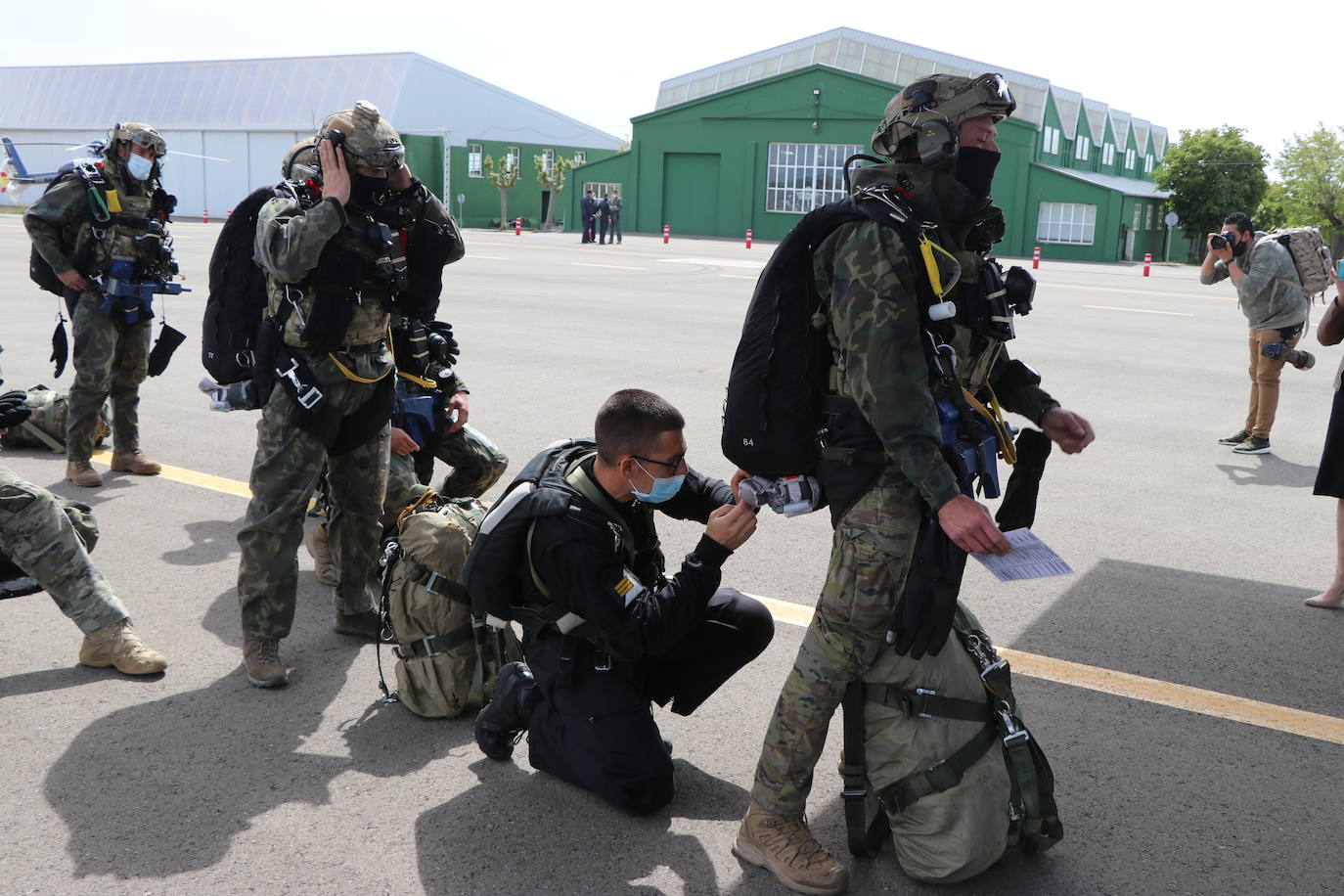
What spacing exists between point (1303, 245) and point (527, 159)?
186 ft

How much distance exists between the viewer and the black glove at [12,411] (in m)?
4.02

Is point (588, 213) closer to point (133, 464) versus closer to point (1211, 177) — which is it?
point (1211, 177)

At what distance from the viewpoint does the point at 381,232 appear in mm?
4223

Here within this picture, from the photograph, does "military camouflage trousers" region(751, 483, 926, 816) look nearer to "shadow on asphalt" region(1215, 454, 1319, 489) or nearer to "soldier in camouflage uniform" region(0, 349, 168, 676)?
"soldier in camouflage uniform" region(0, 349, 168, 676)

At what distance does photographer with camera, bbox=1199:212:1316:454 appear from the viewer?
8.59m

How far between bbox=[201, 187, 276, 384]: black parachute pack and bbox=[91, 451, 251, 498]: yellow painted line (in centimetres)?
259

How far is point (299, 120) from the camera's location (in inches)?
2318

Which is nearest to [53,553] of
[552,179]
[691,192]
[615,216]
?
[615,216]

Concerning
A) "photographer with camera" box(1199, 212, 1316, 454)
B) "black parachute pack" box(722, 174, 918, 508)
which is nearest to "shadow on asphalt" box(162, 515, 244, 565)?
"black parachute pack" box(722, 174, 918, 508)

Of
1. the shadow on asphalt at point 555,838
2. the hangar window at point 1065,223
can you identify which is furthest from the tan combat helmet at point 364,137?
the hangar window at point 1065,223

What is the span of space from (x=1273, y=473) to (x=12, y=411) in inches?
309

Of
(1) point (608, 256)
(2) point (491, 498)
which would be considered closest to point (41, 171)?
(1) point (608, 256)

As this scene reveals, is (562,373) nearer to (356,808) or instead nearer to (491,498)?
(491,498)

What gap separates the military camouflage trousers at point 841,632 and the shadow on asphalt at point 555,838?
0.32 m
